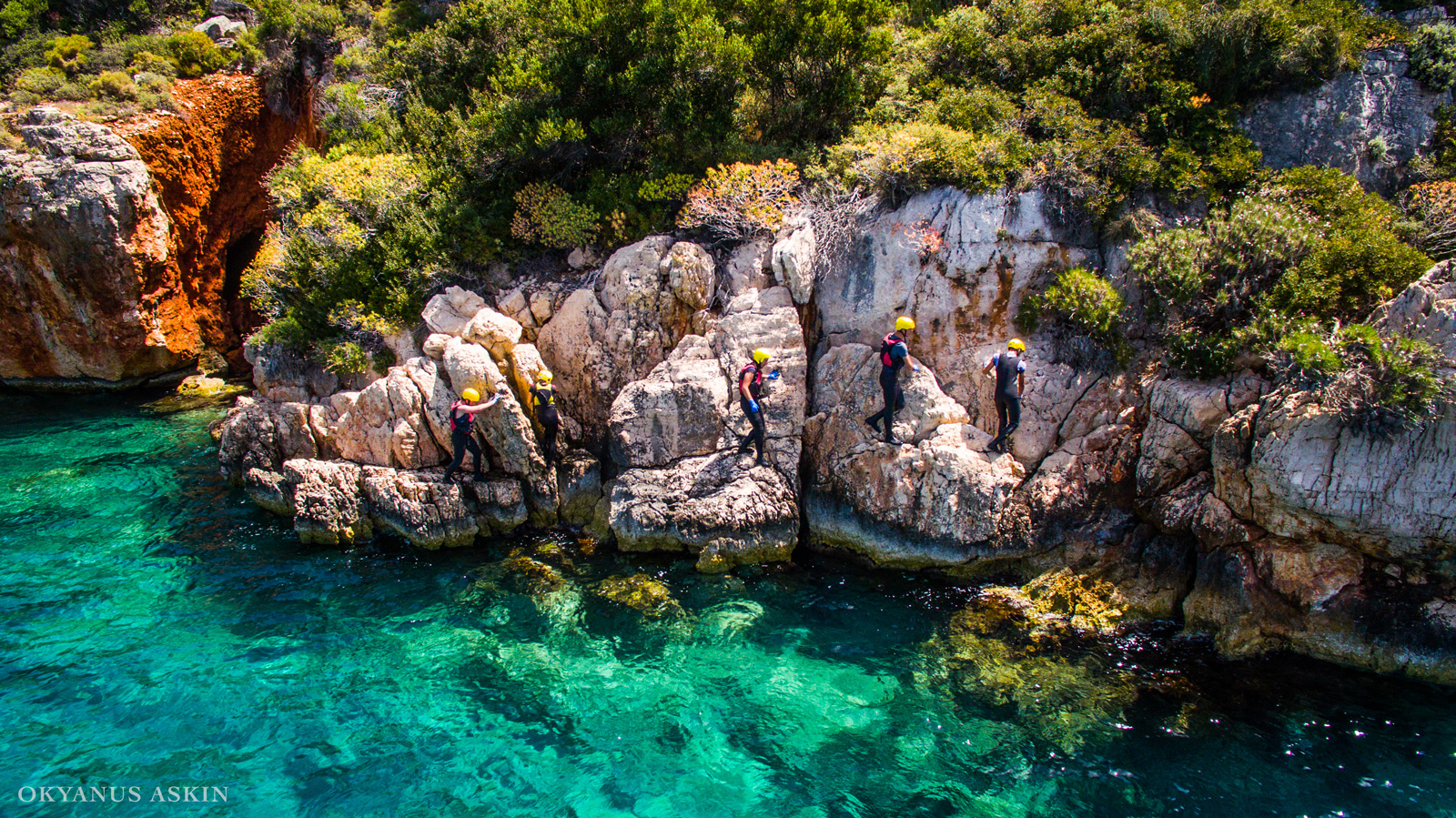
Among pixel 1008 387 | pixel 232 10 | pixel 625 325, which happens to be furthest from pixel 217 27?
pixel 1008 387

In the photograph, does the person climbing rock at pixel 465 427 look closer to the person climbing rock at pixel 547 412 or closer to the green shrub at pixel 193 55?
the person climbing rock at pixel 547 412

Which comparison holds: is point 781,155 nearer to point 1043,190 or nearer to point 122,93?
point 1043,190

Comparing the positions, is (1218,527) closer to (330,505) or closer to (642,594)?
(642,594)

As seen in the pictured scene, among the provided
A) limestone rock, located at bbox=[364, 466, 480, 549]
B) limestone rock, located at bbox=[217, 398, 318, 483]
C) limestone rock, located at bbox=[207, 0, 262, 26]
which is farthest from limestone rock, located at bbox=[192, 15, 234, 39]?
limestone rock, located at bbox=[364, 466, 480, 549]

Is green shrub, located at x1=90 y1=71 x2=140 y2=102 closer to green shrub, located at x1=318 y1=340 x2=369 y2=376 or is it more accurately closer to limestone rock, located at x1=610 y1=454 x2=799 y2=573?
green shrub, located at x1=318 y1=340 x2=369 y2=376

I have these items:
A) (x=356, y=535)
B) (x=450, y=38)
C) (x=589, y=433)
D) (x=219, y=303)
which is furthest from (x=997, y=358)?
(x=219, y=303)
